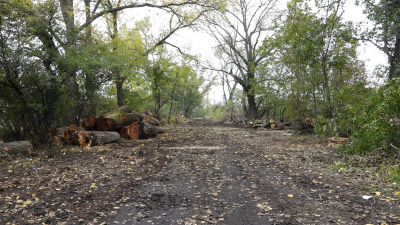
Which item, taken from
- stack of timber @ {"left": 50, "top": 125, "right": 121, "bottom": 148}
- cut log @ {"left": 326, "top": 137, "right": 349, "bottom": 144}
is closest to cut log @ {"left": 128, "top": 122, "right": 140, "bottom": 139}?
stack of timber @ {"left": 50, "top": 125, "right": 121, "bottom": 148}

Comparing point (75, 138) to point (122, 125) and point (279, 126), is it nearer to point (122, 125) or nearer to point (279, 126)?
point (122, 125)

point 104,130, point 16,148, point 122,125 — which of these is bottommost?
point 16,148

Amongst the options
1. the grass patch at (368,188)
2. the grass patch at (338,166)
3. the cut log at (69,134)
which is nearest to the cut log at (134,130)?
the cut log at (69,134)

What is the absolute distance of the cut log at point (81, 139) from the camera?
880 cm

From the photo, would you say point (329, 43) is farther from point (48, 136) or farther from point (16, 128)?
point (16, 128)

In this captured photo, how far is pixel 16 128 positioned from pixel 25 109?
1642mm

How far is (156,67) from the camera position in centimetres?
2000

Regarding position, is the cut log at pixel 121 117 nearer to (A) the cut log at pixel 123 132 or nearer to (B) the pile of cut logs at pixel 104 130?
(B) the pile of cut logs at pixel 104 130

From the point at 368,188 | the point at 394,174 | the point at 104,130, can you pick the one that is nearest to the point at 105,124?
the point at 104,130

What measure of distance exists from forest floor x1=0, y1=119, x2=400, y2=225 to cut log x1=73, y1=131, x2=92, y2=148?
2.10 m

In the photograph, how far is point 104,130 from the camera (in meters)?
10.6

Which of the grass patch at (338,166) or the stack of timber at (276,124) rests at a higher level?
the stack of timber at (276,124)

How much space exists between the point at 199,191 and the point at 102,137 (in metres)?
6.30

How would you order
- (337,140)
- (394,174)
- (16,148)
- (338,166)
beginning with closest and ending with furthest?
(394,174) → (338,166) → (16,148) → (337,140)
